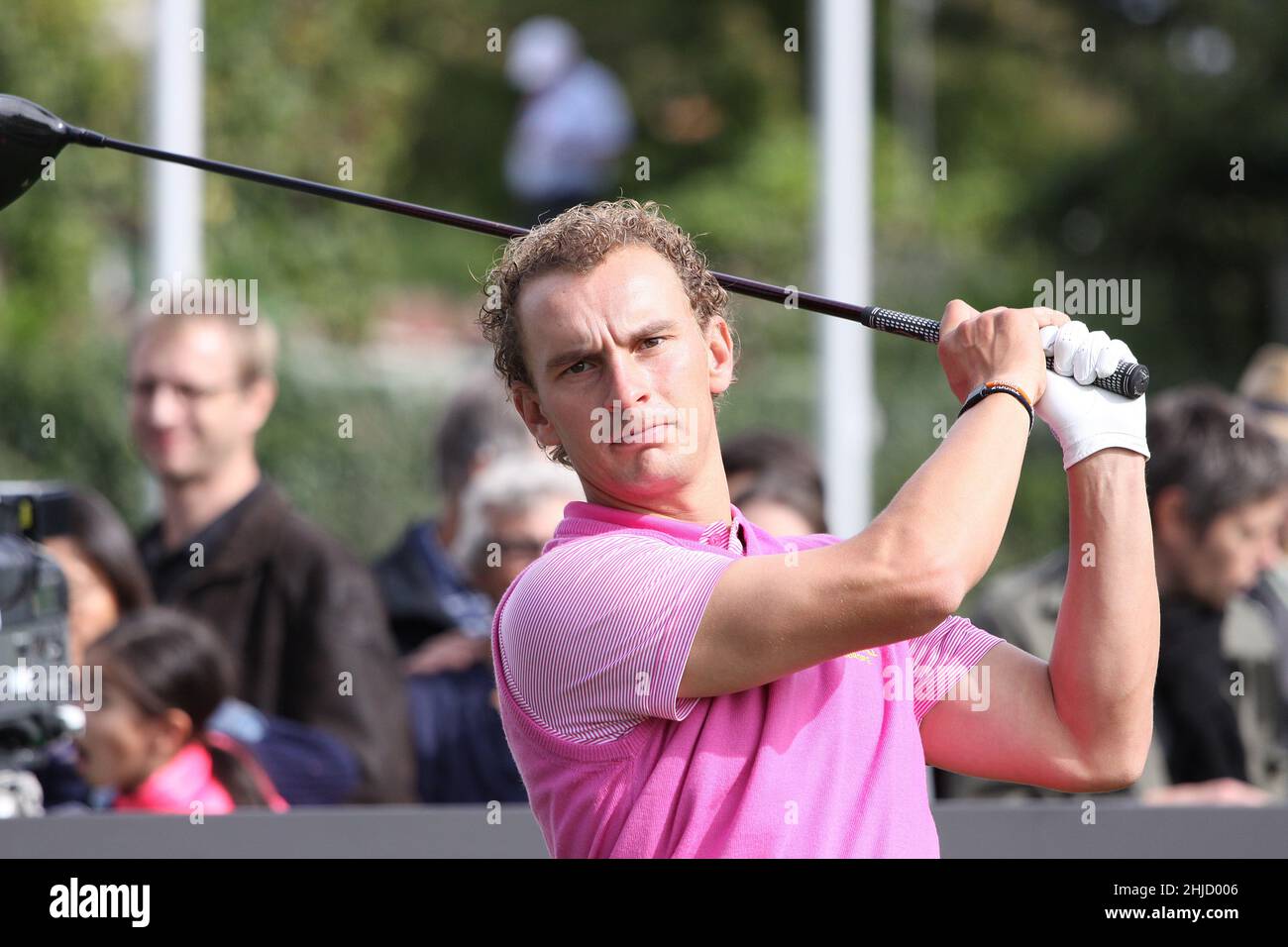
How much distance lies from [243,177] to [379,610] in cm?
232

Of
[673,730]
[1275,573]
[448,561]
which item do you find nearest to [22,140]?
[673,730]

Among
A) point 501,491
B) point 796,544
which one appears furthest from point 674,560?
point 501,491

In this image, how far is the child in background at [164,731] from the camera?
357 centimetres

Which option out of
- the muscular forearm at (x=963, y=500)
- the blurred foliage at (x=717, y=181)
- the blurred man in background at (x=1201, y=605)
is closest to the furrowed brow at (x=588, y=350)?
the muscular forearm at (x=963, y=500)

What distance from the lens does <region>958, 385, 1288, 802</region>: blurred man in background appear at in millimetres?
3779

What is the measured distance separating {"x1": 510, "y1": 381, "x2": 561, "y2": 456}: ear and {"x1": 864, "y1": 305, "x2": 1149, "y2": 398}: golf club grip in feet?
1.34

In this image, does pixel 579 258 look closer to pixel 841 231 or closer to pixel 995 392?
pixel 995 392

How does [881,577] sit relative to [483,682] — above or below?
above

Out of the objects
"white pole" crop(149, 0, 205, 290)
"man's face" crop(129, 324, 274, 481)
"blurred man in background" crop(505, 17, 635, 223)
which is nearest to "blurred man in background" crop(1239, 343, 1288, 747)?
"man's face" crop(129, 324, 274, 481)

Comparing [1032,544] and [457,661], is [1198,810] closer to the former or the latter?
[457,661]

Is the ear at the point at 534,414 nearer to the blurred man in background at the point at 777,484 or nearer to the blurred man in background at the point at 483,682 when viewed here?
the blurred man in background at the point at 777,484

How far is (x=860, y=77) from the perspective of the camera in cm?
647

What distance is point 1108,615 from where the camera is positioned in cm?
191

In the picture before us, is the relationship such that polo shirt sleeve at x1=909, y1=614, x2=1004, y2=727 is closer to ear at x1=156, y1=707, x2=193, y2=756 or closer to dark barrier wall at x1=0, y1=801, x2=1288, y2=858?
dark barrier wall at x1=0, y1=801, x2=1288, y2=858
